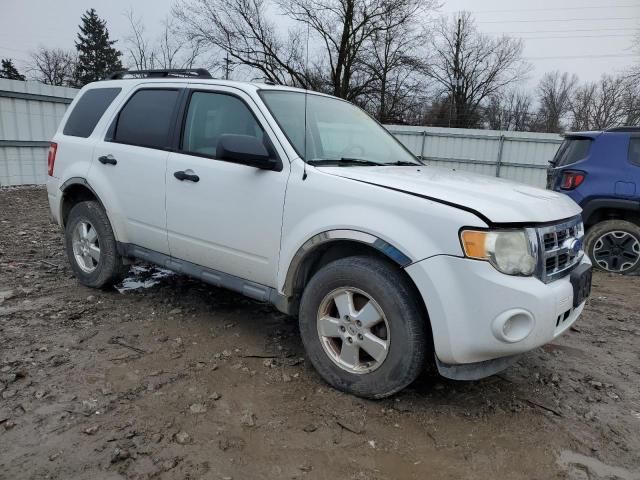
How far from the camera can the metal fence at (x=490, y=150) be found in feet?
50.0

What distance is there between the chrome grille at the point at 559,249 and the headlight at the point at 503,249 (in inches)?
4.0

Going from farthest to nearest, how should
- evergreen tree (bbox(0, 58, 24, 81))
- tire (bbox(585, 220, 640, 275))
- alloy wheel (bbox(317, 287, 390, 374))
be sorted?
evergreen tree (bbox(0, 58, 24, 81)) < tire (bbox(585, 220, 640, 275)) < alloy wheel (bbox(317, 287, 390, 374))

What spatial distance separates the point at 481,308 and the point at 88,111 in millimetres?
4070

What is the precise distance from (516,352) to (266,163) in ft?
6.13

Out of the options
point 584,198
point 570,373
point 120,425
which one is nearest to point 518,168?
point 584,198

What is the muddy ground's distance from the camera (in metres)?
2.40

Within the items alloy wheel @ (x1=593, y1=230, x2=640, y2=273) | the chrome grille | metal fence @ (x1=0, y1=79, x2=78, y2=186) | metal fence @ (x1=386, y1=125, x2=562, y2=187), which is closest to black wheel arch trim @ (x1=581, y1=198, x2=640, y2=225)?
alloy wheel @ (x1=593, y1=230, x2=640, y2=273)

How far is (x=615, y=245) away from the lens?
6172 mm

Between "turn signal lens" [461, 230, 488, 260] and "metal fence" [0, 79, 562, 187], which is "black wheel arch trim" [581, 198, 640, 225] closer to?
"turn signal lens" [461, 230, 488, 260]

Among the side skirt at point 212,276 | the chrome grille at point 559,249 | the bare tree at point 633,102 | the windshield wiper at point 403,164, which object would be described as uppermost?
the bare tree at point 633,102

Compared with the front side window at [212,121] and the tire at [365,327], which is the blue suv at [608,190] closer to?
the tire at [365,327]

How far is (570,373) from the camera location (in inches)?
137

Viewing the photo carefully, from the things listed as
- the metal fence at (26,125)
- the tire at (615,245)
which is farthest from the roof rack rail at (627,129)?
the metal fence at (26,125)

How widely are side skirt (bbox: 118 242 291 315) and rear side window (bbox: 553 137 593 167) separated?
482 centimetres
